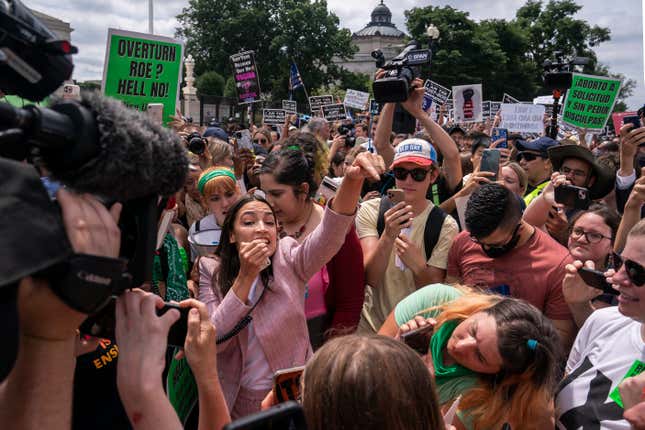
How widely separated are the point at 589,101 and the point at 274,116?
7073 mm

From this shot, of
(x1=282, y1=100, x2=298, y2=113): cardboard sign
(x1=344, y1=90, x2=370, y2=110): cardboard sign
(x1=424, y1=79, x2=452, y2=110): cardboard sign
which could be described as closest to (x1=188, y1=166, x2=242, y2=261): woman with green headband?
(x1=424, y1=79, x2=452, y2=110): cardboard sign

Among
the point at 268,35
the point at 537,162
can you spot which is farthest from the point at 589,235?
the point at 268,35

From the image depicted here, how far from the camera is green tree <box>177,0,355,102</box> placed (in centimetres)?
5897

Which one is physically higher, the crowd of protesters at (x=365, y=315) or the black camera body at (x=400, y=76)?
the black camera body at (x=400, y=76)

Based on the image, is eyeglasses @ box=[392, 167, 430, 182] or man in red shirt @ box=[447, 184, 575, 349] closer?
man in red shirt @ box=[447, 184, 575, 349]

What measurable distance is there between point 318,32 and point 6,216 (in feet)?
204

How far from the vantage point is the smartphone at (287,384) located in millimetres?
1812

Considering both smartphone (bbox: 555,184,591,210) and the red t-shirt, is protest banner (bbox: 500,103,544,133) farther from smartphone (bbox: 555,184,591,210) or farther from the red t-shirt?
the red t-shirt

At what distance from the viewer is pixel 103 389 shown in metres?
1.93

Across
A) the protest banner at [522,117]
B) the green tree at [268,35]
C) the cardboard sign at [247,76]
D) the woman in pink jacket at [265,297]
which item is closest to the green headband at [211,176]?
the woman in pink jacket at [265,297]

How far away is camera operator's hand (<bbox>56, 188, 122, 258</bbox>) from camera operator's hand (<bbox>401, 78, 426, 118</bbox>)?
11.5 ft

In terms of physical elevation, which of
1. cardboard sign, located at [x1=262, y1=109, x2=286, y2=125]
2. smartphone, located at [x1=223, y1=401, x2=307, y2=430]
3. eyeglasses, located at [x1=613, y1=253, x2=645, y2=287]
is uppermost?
cardboard sign, located at [x1=262, y1=109, x2=286, y2=125]

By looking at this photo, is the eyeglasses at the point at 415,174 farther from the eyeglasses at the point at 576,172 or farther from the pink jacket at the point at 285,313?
the eyeglasses at the point at 576,172

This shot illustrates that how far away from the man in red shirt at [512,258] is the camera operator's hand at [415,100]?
1403mm
